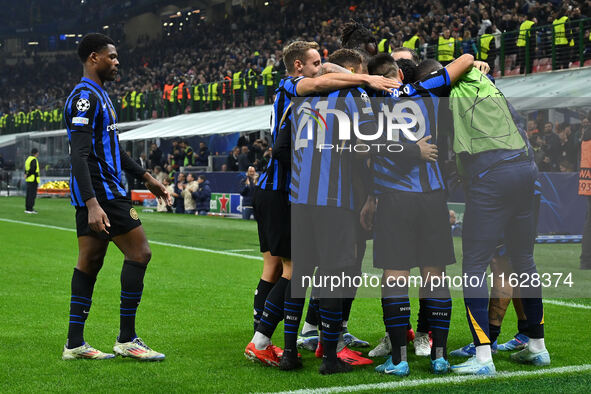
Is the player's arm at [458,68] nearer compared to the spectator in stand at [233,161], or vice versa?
the player's arm at [458,68]

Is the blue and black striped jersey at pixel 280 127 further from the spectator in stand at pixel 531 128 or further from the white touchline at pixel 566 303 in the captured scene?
the spectator in stand at pixel 531 128

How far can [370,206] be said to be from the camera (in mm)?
4863

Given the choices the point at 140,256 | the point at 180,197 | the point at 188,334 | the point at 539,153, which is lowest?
the point at 188,334

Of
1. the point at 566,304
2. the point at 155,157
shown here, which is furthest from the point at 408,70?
the point at 155,157

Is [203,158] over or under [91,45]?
under

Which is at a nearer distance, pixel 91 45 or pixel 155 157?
pixel 91 45

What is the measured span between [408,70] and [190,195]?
1830cm

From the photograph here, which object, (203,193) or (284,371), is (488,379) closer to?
(284,371)

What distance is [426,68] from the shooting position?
16.0 ft

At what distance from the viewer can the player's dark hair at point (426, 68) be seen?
4852mm

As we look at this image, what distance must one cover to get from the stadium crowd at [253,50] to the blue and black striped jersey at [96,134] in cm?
1108

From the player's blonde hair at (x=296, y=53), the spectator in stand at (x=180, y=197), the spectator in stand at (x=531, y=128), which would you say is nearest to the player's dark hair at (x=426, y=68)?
the player's blonde hair at (x=296, y=53)

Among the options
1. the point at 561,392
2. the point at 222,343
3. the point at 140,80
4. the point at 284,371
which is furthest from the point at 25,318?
the point at 140,80

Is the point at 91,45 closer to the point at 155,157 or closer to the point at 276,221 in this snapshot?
the point at 276,221
